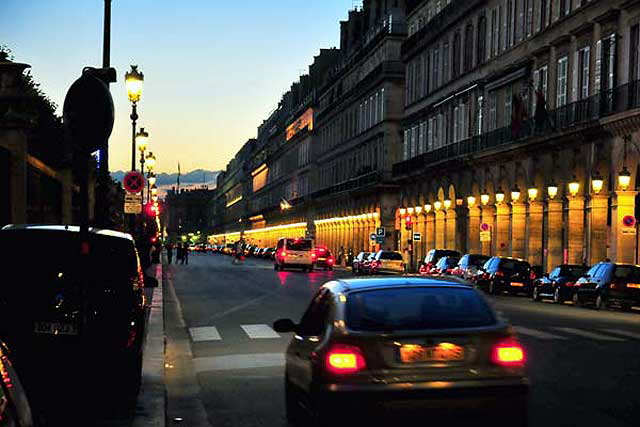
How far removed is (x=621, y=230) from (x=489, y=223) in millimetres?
19880

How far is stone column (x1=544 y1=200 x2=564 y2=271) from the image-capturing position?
55.2 metres

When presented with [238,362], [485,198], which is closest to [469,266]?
[485,198]

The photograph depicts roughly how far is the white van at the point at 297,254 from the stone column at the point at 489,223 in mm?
11308

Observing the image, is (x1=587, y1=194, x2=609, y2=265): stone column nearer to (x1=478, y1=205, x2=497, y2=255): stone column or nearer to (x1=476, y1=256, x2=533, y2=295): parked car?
(x1=476, y1=256, x2=533, y2=295): parked car

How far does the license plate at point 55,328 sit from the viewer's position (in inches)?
449

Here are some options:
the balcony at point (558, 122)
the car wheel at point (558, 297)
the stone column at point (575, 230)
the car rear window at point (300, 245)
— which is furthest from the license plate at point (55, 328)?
the car rear window at point (300, 245)

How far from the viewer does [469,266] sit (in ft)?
166

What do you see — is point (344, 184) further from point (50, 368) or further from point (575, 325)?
point (50, 368)

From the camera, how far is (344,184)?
4299 inches

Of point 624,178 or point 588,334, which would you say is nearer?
point 588,334

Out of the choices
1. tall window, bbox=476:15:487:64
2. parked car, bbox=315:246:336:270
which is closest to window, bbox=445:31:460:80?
tall window, bbox=476:15:487:64

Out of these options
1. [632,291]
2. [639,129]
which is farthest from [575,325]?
[639,129]

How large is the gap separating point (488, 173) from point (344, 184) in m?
45.2

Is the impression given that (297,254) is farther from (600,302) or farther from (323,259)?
(600,302)
